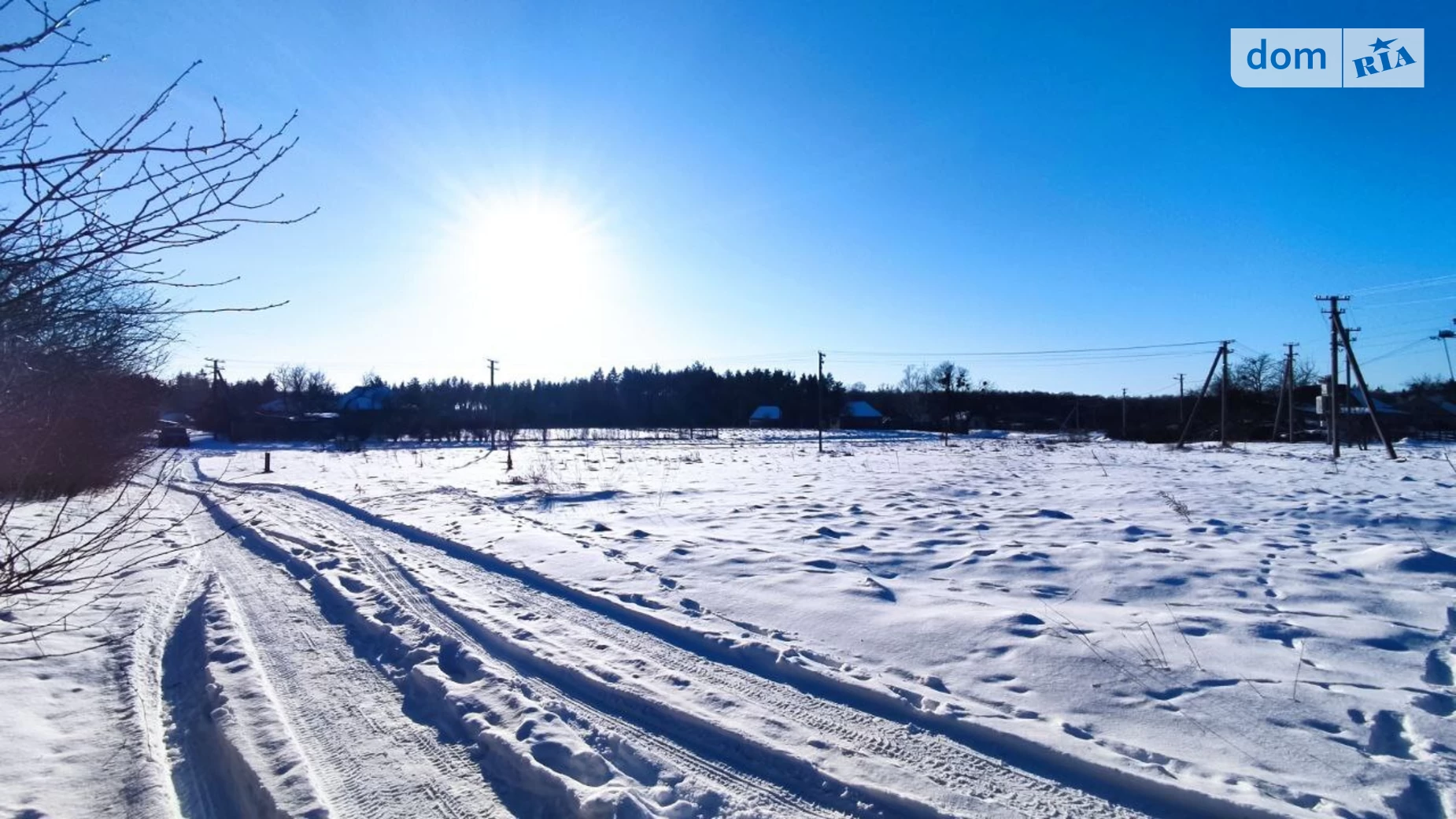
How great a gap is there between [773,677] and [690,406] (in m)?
82.3

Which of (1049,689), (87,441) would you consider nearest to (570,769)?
(1049,689)

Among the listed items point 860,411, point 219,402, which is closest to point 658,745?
point 219,402

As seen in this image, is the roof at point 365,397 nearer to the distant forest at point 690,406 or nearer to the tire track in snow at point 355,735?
→ the distant forest at point 690,406

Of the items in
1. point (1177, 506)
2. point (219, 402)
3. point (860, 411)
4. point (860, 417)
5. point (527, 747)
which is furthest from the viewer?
Answer: point (860, 411)

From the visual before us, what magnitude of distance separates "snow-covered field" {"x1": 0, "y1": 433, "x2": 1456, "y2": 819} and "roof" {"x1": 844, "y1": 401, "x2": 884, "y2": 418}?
76.6 m

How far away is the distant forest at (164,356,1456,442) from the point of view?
47031 millimetres

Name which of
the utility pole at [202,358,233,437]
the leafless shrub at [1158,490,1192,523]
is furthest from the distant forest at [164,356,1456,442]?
the leafless shrub at [1158,490,1192,523]

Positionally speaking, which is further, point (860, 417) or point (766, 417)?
point (860, 417)

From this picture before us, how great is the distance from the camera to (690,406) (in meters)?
86.2

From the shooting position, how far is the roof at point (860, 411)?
85.1 m

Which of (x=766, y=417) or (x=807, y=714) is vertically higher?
(x=766, y=417)

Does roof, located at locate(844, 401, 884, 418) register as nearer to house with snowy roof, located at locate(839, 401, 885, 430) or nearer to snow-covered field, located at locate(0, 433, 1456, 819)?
house with snowy roof, located at locate(839, 401, 885, 430)

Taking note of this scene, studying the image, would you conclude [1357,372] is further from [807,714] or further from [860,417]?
[860,417]

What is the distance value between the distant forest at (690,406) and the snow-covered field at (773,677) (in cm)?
3575
